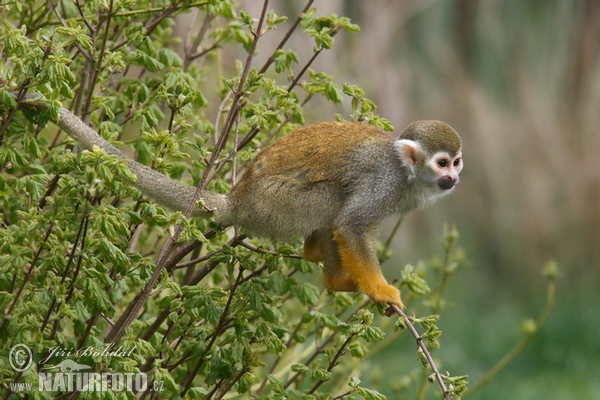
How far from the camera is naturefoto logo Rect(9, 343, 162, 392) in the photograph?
2.63 metres

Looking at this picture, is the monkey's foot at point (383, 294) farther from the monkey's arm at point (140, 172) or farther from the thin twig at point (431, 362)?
the monkey's arm at point (140, 172)

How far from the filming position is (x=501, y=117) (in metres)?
9.06

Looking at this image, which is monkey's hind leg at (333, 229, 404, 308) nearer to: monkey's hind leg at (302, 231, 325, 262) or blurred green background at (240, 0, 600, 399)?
monkey's hind leg at (302, 231, 325, 262)

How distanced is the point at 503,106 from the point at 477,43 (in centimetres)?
79

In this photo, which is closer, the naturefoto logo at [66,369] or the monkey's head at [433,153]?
the naturefoto logo at [66,369]

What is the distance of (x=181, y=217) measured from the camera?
8.75ft

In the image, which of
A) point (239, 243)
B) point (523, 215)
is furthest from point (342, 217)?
point (523, 215)

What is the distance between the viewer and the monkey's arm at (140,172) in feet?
9.86

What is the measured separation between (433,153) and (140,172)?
1.29 m

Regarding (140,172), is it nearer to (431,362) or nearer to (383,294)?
(383,294)

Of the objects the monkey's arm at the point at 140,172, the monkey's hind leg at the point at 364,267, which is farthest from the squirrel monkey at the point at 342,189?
the monkey's arm at the point at 140,172

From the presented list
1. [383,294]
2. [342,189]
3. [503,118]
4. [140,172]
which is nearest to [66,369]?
[140,172]

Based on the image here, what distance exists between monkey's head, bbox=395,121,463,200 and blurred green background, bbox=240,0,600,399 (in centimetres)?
447
